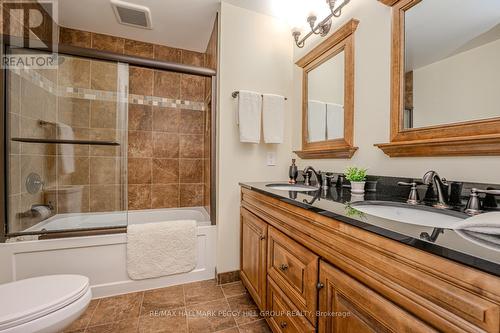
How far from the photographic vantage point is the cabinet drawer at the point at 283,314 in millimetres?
920

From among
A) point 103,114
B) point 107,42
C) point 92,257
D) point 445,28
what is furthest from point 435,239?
point 107,42

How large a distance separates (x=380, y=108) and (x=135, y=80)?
262cm

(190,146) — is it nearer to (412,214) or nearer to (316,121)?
(316,121)

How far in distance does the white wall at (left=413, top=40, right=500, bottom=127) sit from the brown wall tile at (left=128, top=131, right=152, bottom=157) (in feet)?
8.51

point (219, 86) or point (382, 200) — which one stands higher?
point (219, 86)

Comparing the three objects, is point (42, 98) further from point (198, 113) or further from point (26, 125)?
point (198, 113)

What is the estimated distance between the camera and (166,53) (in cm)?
275

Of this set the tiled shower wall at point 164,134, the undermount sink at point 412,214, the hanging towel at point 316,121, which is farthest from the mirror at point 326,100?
the tiled shower wall at point 164,134

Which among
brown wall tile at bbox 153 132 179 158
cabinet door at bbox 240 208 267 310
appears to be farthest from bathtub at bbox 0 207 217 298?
brown wall tile at bbox 153 132 179 158

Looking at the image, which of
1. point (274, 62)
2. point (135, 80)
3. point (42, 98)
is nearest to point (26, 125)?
point (42, 98)

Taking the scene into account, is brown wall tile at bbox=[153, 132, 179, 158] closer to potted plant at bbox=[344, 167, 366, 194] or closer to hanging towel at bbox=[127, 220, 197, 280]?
hanging towel at bbox=[127, 220, 197, 280]

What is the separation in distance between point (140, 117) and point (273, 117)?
5.54 feet

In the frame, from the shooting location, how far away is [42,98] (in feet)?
6.09

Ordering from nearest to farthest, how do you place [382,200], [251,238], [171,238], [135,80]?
[382,200] < [251,238] < [171,238] < [135,80]
